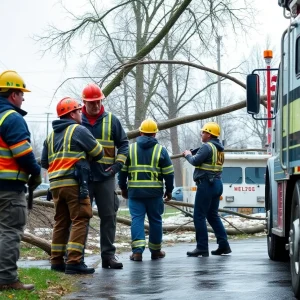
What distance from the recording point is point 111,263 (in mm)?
10445

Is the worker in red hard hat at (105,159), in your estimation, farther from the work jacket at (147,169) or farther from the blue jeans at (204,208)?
the blue jeans at (204,208)

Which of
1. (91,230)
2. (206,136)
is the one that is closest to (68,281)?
(206,136)

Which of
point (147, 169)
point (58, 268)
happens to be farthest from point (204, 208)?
point (58, 268)

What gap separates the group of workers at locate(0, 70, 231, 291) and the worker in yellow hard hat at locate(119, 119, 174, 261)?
0.04 feet

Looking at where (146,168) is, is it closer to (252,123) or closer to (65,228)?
(65,228)

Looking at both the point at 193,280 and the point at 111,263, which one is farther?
the point at 111,263

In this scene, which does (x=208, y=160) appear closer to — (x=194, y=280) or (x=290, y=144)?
(x=194, y=280)

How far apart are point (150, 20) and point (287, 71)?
14694 millimetres

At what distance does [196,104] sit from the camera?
45.8 metres

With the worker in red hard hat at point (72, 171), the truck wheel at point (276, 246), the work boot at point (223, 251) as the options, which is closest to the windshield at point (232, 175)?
the work boot at point (223, 251)

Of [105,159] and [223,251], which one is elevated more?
[105,159]

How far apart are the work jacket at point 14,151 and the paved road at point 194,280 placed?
3.60 ft

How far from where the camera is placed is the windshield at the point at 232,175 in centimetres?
2867

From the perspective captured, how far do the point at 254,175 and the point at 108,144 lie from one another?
747 inches
